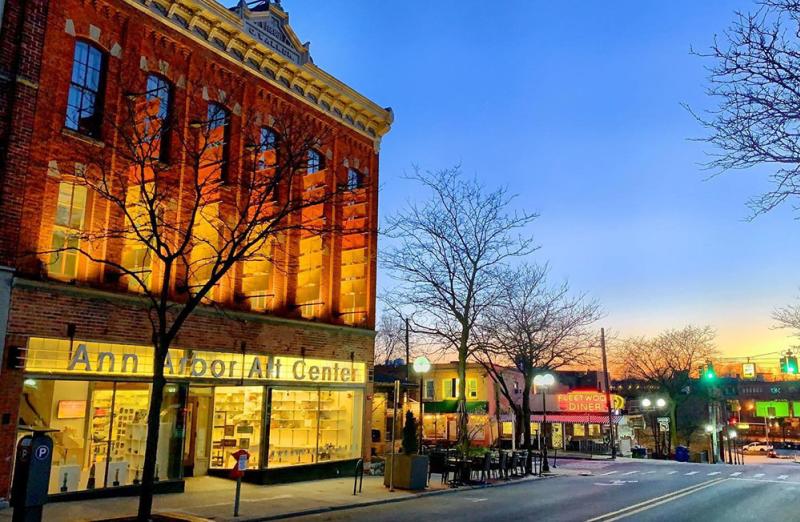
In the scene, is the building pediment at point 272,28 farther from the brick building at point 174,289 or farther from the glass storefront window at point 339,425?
the glass storefront window at point 339,425

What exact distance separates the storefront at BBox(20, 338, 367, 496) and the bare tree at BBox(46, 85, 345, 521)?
1.58m

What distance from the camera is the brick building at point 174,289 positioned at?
1473 cm

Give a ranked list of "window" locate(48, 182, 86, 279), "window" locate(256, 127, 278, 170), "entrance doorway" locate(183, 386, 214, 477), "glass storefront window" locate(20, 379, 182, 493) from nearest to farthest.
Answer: "glass storefront window" locate(20, 379, 182, 493) → "window" locate(48, 182, 86, 279) → "entrance doorway" locate(183, 386, 214, 477) → "window" locate(256, 127, 278, 170)

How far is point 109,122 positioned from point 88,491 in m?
9.06

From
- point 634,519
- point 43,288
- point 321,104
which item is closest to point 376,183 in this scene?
point 321,104

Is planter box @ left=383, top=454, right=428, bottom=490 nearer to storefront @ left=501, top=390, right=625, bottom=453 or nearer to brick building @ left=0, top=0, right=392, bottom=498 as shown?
brick building @ left=0, top=0, right=392, bottom=498

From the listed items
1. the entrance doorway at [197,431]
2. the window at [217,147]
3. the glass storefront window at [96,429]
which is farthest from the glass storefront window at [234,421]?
the window at [217,147]

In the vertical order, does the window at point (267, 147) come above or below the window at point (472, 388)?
above

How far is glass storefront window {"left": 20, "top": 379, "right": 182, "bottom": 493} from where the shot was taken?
14727mm

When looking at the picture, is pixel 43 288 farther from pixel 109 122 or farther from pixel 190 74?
pixel 190 74

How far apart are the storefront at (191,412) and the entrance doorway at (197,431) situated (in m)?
0.03

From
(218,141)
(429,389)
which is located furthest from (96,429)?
(429,389)

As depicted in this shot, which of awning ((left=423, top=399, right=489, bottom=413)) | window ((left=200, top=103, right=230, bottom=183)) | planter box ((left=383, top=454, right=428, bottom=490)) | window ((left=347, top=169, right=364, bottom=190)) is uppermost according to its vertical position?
window ((left=347, top=169, right=364, bottom=190))

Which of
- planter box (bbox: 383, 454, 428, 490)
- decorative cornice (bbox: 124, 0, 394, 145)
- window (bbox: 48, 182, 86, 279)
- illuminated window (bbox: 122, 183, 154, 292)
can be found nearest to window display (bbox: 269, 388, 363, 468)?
planter box (bbox: 383, 454, 428, 490)
